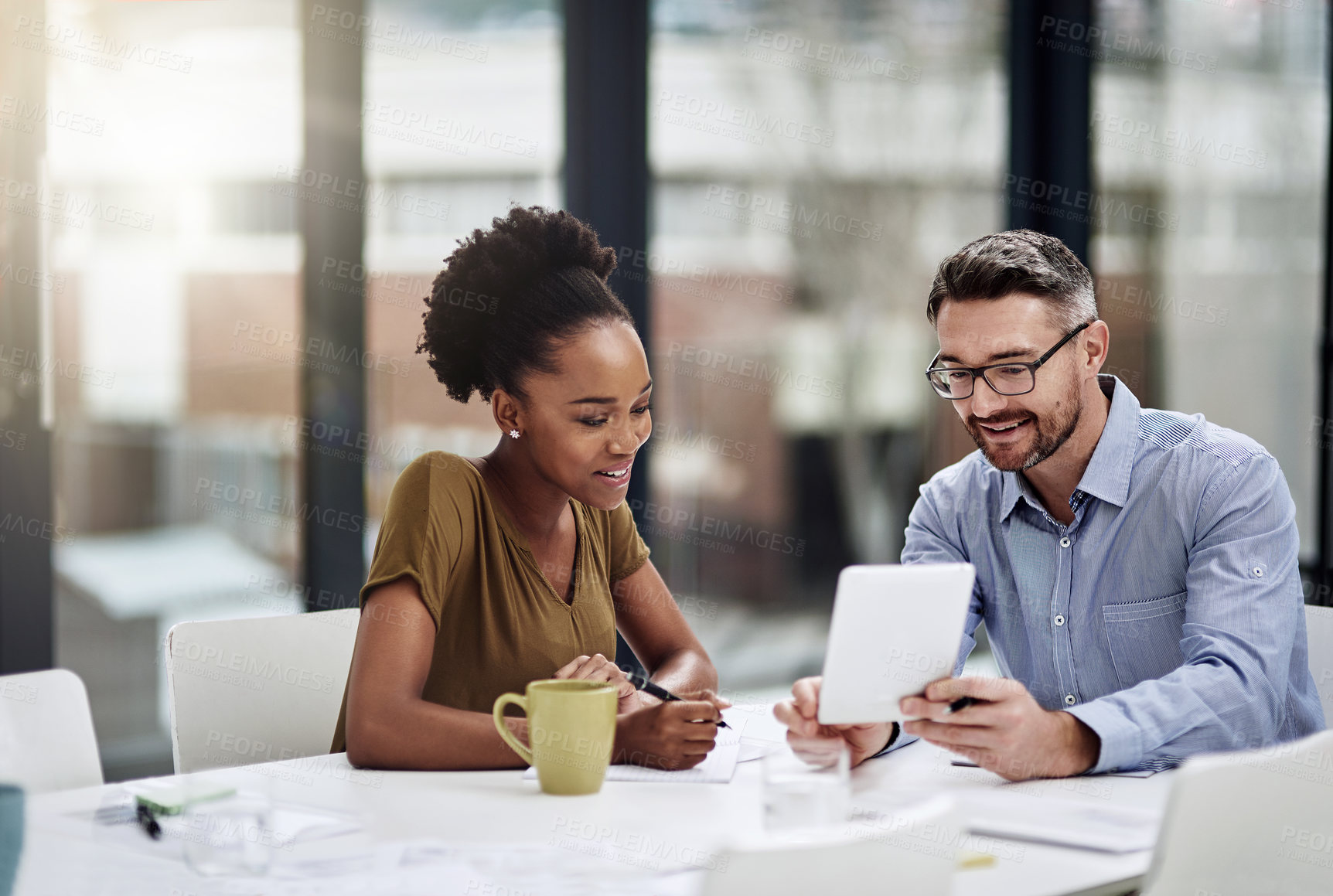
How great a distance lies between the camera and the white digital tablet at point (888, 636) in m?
1.34

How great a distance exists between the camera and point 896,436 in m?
4.13

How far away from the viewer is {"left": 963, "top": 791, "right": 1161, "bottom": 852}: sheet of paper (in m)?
1.25

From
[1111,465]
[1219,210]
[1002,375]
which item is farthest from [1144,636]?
[1219,210]

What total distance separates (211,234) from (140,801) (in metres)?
2.06

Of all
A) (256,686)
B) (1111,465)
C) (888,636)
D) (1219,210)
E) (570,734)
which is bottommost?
(256,686)

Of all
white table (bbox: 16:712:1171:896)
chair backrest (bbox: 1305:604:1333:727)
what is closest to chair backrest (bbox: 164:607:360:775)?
white table (bbox: 16:712:1171:896)

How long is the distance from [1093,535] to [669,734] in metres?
0.74

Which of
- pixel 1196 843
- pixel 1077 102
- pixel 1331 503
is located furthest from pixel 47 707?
pixel 1077 102

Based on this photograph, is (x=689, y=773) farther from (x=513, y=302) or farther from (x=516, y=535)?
(x=513, y=302)

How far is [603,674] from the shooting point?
1.64m

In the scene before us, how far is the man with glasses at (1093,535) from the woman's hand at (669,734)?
116 mm

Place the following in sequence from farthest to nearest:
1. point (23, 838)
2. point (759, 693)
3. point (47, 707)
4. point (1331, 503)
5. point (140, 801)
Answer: point (759, 693)
point (1331, 503)
point (47, 707)
point (140, 801)
point (23, 838)

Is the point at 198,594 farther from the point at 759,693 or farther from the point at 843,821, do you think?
the point at 843,821

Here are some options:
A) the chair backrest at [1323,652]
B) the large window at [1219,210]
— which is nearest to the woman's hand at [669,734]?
the chair backrest at [1323,652]
